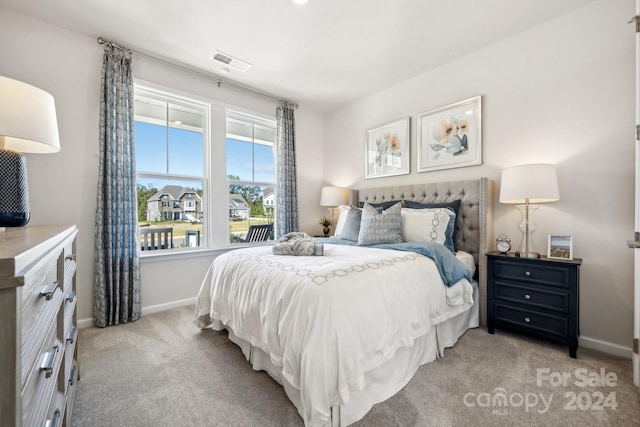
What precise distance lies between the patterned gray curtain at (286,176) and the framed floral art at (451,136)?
183 cm

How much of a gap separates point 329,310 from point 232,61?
2964 mm

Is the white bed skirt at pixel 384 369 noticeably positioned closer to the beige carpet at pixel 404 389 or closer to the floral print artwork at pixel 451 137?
the beige carpet at pixel 404 389

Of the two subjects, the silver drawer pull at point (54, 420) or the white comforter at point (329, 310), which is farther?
the white comforter at point (329, 310)

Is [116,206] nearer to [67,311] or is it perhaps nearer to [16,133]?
[16,133]

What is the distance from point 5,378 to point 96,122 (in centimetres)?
297

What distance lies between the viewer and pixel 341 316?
1352 mm

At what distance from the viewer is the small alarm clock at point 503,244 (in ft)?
8.05

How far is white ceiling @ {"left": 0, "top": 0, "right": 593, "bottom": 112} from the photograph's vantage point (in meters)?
2.22

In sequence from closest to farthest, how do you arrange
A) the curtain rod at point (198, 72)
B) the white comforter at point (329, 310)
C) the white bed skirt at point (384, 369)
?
the white comforter at point (329, 310)
the white bed skirt at point (384, 369)
the curtain rod at point (198, 72)

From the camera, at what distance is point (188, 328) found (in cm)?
256

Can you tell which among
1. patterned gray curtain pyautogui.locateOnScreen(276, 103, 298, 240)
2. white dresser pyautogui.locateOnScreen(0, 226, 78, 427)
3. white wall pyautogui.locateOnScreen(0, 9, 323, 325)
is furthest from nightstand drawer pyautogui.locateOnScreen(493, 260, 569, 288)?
white wall pyautogui.locateOnScreen(0, 9, 323, 325)

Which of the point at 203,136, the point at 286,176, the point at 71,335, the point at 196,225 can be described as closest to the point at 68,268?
the point at 71,335

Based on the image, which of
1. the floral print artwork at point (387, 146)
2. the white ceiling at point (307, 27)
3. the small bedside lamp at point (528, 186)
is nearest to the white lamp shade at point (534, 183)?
the small bedside lamp at point (528, 186)

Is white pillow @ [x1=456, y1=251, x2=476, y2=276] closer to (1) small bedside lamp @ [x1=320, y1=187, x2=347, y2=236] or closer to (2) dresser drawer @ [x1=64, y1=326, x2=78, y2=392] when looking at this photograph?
(1) small bedside lamp @ [x1=320, y1=187, x2=347, y2=236]
